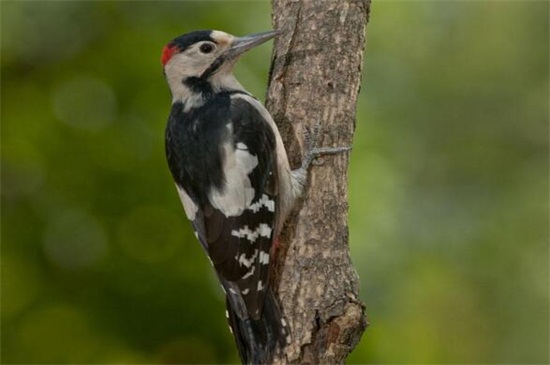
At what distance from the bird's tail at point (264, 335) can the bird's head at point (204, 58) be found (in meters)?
1.11

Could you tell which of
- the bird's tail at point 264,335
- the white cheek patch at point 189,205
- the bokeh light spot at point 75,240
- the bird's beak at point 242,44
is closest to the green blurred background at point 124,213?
the bokeh light spot at point 75,240

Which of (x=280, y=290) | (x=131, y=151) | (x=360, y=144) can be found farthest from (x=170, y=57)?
(x=360, y=144)

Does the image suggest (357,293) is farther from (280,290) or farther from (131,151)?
(131,151)

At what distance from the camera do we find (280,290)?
4383 millimetres

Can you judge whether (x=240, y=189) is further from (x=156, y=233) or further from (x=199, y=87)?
(x=156, y=233)

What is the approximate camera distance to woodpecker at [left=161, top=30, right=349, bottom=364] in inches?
172

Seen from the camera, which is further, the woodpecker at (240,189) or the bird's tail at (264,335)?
the woodpecker at (240,189)

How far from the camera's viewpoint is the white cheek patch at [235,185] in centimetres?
455

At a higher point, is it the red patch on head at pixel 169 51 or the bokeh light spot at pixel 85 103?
the red patch on head at pixel 169 51

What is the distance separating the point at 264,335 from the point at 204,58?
4.50ft

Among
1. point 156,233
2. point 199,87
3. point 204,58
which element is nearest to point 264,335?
point 199,87

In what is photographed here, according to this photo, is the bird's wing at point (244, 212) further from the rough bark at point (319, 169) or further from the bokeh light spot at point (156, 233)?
A: the bokeh light spot at point (156, 233)

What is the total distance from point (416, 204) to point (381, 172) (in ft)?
9.73

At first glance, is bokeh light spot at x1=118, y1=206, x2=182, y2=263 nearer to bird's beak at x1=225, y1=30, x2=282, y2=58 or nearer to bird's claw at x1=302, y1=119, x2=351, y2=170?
bird's beak at x1=225, y1=30, x2=282, y2=58
